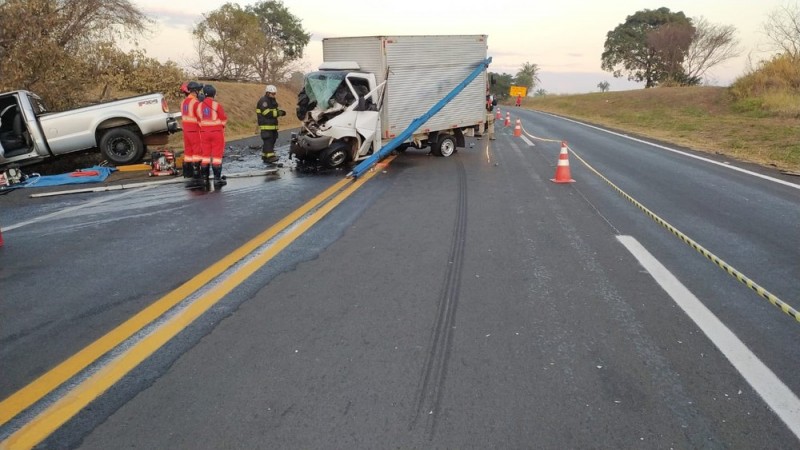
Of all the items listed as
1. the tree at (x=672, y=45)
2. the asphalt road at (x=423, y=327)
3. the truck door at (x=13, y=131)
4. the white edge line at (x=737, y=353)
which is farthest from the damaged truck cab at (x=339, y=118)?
the tree at (x=672, y=45)

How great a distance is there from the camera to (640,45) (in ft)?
220

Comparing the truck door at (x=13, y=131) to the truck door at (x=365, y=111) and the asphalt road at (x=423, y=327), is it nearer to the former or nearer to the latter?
the asphalt road at (x=423, y=327)

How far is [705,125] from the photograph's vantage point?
934 inches

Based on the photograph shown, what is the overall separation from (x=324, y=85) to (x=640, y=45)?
220 ft

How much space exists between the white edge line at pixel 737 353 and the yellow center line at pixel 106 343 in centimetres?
371

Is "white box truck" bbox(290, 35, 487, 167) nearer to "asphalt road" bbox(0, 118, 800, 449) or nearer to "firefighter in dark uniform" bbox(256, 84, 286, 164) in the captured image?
"firefighter in dark uniform" bbox(256, 84, 286, 164)

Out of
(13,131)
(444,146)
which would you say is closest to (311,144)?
(444,146)

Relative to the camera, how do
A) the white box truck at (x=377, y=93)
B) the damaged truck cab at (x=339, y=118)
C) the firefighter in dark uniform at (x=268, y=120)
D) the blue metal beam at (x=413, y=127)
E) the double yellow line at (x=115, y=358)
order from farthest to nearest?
the firefighter in dark uniform at (x=268, y=120) → the white box truck at (x=377, y=93) → the damaged truck cab at (x=339, y=118) → the blue metal beam at (x=413, y=127) → the double yellow line at (x=115, y=358)

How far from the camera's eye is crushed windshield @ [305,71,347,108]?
1112 cm

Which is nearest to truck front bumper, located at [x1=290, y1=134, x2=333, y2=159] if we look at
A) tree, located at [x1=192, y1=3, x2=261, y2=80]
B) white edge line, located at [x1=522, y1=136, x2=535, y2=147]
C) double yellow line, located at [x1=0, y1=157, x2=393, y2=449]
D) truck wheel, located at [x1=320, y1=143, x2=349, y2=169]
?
truck wheel, located at [x1=320, y1=143, x2=349, y2=169]

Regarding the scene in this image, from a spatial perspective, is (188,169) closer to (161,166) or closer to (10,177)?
(161,166)

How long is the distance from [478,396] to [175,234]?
14.5ft

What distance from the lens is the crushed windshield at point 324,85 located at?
11117 millimetres

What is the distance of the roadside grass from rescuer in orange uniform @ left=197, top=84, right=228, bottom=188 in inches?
449
